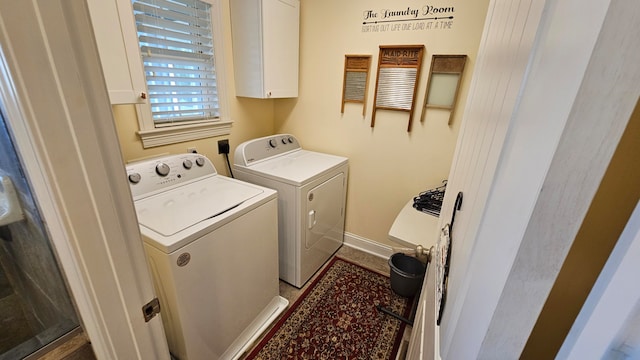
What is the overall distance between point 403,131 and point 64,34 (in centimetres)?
201

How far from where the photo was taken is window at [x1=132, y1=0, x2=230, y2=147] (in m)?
1.58

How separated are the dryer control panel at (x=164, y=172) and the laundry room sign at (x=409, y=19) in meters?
1.62

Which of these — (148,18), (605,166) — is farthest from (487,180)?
(148,18)

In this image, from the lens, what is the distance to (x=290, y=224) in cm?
191

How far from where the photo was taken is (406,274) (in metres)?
1.90

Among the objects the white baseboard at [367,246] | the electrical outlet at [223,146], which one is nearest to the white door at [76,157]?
the electrical outlet at [223,146]

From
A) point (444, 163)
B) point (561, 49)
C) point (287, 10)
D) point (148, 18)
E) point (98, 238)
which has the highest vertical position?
point (287, 10)

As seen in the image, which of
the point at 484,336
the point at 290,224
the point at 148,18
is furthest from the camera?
the point at 290,224

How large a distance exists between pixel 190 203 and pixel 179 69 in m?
0.98

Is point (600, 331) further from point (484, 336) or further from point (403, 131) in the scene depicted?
point (403, 131)

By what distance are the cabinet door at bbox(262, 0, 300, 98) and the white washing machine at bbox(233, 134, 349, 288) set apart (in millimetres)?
451

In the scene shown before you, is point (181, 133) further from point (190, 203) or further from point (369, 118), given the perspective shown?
point (369, 118)

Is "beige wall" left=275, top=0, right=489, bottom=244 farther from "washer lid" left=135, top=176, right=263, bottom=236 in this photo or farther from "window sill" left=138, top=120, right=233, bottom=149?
"washer lid" left=135, top=176, right=263, bottom=236

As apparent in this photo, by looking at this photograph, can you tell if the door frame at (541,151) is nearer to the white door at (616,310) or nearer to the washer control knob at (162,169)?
the white door at (616,310)
